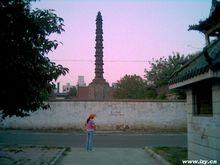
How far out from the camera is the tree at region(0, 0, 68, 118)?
27.8 ft

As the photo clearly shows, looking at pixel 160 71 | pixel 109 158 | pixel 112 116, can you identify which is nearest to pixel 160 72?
pixel 160 71

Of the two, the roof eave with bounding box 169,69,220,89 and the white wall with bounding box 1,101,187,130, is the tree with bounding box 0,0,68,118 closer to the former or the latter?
the roof eave with bounding box 169,69,220,89

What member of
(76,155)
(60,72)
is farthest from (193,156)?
(76,155)

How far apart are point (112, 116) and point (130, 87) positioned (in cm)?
3314

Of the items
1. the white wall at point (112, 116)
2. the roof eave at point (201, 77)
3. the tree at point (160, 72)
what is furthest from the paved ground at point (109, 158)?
the tree at point (160, 72)

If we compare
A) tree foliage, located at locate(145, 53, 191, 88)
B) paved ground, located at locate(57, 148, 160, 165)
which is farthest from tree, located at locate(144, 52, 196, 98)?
paved ground, located at locate(57, 148, 160, 165)

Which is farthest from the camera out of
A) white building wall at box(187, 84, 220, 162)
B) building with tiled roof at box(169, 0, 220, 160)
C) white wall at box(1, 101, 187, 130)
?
white wall at box(1, 101, 187, 130)

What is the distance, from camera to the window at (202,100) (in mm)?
9188

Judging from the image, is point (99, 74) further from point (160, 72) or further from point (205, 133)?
point (205, 133)

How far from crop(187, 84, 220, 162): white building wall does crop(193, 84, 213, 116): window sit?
166 mm

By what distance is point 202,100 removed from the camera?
31.9 feet

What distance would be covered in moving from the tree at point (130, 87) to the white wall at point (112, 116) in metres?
28.9

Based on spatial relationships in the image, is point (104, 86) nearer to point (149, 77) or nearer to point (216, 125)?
point (149, 77)

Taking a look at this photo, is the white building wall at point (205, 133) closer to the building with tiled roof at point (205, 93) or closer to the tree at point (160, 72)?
the building with tiled roof at point (205, 93)
